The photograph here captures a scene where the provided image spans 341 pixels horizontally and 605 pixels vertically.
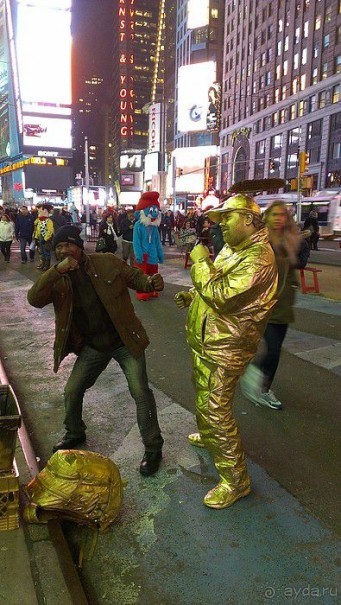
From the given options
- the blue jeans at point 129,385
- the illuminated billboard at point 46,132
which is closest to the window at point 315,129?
the illuminated billboard at point 46,132

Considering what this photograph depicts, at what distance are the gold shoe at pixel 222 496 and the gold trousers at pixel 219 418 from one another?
0.12ft

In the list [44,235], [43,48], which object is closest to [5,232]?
[44,235]

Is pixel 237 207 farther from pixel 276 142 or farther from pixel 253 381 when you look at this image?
pixel 276 142

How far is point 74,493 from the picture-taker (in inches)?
103

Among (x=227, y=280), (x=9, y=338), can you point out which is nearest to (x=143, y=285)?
(x=227, y=280)

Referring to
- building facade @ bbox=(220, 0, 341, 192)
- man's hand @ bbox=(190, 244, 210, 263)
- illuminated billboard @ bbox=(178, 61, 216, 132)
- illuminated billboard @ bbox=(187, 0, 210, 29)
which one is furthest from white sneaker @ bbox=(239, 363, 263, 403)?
illuminated billboard @ bbox=(187, 0, 210, 29)

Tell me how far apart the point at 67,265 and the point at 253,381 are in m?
1.97

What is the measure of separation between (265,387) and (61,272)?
240 centimetres

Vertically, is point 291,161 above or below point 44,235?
above

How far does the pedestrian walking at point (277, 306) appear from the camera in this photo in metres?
3.98

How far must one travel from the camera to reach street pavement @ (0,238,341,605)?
2291mm

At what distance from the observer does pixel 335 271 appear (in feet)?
47.3

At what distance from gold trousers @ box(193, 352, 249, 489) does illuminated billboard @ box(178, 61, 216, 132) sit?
4210cm

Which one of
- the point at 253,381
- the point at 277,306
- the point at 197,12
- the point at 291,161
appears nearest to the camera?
the point at 253,381
